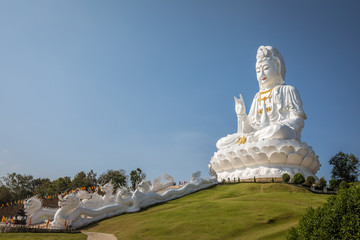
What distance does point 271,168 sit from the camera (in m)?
24.1

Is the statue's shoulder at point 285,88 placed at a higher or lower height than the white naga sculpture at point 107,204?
higher

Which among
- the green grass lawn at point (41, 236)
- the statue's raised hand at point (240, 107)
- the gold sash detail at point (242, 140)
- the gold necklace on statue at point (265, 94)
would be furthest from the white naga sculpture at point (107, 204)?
the gold necklace on statue at point (265, 94)

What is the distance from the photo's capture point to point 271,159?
2397 centimetres

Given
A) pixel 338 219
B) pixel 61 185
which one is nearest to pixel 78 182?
pixel 61 185

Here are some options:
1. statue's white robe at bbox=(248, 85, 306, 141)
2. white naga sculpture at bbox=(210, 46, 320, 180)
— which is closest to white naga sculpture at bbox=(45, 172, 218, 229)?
white naga sculpture at bbox=(210, 46, 320, 180)

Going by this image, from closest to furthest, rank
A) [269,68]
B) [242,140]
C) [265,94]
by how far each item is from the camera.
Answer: [242,140], [265,94], [269,68]

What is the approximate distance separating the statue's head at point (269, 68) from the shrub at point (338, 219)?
24.0 m

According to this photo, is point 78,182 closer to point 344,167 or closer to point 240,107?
point 240,107

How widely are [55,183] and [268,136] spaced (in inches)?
1034

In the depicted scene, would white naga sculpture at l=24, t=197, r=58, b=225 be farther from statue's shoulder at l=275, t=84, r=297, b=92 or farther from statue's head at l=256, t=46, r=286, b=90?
statue's head at l=256, t=46, r=286, b=90

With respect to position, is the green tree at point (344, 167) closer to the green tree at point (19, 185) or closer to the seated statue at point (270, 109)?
the seated statue at point (270, 109)

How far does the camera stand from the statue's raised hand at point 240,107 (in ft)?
94.9

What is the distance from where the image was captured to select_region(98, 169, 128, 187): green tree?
124ft

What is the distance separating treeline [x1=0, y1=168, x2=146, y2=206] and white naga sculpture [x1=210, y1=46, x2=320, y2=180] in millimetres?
11607
